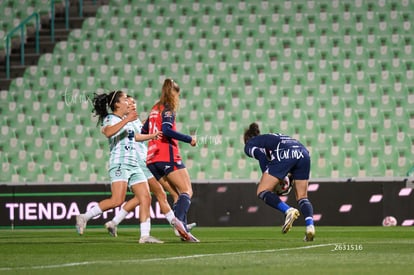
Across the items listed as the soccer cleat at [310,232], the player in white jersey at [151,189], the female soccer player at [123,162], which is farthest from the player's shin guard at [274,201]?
the female soccer player at [123,162]

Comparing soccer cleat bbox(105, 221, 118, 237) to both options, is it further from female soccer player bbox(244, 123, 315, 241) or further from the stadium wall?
the stadium wall

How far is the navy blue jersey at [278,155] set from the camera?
37.3 ft

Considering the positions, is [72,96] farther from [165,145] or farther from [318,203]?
[165,145]

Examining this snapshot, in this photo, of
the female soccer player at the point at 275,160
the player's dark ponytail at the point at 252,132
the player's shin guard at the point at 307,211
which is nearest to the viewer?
the player's shin guard at the point at 307,211

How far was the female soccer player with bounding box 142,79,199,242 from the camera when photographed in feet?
34.0

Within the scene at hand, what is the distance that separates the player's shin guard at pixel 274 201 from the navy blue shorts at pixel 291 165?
0.25 metres

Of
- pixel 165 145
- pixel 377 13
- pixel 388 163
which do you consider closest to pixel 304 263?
pixel 165 145

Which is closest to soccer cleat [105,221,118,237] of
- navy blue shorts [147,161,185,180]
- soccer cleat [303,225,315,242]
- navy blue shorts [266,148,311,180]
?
navy blue shorts [147,161,185,180]

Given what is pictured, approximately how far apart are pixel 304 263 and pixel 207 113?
13646 mm

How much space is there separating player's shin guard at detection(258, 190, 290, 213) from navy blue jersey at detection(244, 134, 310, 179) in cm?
26

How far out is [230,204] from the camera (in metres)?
17.3

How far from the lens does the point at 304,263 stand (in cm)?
716

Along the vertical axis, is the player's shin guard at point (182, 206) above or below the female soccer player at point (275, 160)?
below

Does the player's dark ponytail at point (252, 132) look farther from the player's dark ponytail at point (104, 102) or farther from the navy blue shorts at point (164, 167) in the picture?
the player's dark ponytail at point (104, 102)
